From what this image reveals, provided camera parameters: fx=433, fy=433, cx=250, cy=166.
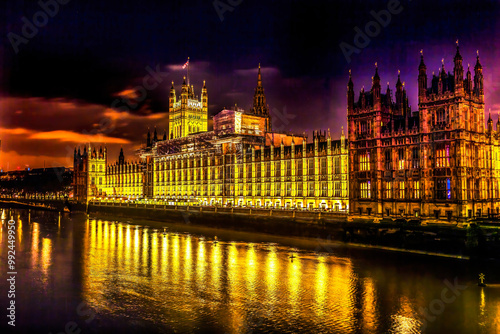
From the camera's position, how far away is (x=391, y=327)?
2653 cm

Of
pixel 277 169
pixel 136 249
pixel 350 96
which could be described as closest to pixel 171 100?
pixel 277 169

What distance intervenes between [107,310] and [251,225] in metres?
48.4

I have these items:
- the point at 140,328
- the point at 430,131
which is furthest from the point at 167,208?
the point at 140,328

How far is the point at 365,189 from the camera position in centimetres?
6825

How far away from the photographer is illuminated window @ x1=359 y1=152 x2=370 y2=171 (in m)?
68.3

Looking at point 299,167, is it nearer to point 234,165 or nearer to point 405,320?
point 234,165

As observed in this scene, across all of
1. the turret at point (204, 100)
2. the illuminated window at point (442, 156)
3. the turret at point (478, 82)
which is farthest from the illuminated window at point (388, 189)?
the turret at point (204, 100)

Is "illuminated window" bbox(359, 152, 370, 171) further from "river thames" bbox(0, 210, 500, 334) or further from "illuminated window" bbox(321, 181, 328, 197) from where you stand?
"river thames" bbox(0, 210, 500, 334)

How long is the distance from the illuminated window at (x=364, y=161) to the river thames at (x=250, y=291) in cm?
1584

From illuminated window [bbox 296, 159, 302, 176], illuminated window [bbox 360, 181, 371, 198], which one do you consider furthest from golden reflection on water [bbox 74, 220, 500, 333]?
illuminated window [bbox 296, 159, 302, 176]

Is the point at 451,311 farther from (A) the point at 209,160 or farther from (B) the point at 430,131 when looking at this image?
(A) the point at 209,160

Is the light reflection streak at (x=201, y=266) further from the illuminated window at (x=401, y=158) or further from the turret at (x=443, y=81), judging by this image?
the turret at (x=443, y=81)

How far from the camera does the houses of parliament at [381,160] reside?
57.4m

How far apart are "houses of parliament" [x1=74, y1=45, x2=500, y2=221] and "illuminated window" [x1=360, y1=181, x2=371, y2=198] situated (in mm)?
160
